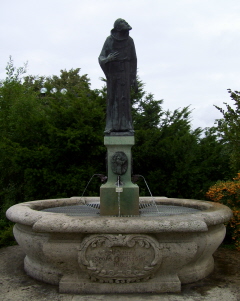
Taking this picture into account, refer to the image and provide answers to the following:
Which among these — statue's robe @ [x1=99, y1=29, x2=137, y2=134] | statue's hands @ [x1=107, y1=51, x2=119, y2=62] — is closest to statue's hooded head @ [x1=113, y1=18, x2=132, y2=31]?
statue's robe @ [x1=99, y1=29, x2=137, y2=134]

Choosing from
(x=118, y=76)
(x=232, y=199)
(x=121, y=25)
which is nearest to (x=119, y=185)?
(x=118, y=76)

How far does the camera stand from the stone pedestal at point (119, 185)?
5.09m

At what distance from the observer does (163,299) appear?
3523mm

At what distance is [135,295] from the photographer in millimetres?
3619

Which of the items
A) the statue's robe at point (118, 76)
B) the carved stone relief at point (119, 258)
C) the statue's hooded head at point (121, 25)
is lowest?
the carved stone relief at point (119, 258)

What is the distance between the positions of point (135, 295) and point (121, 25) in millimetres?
4081

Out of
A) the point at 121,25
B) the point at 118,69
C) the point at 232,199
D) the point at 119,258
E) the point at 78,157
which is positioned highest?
the point at 121,25

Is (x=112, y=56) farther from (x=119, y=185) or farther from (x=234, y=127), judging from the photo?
(x=234, y=127)

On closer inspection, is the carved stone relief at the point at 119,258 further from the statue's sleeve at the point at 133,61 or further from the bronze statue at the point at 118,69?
the statue's sleeve at the point at 133,61

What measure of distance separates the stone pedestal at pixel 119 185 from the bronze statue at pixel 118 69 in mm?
352

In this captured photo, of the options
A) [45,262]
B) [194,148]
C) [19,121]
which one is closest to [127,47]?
[45,262]

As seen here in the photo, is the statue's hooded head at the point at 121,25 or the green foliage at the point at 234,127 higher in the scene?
the statue's hooded head at the point at 121,25

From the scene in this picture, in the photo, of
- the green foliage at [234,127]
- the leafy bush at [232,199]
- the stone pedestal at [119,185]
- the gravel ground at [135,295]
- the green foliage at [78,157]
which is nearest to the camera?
the gravel ground at [135,295]

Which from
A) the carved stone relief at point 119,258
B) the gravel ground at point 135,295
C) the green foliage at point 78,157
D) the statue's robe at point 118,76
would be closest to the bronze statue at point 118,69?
the statue's robe at point 118,76
